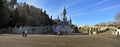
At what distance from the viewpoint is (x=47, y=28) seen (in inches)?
4884

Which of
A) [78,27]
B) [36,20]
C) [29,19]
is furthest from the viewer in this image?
[78,27]

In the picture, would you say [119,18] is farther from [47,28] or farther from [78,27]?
[78,27]

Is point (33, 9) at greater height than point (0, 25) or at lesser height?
greater

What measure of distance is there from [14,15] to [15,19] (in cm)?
152

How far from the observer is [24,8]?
124062mm

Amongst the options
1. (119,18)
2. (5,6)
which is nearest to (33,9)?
(5,6)

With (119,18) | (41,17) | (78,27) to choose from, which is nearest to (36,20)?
(41,17)

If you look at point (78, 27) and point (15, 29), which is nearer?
point (15, 29)

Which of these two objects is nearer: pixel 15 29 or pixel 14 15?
pixel 15 29

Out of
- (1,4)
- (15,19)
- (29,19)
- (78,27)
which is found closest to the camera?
(1,4)

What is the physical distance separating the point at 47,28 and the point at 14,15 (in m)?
19.2

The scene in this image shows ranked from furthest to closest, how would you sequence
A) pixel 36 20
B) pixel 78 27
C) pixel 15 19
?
pixel 78 27, pixel 36 20, pixel 15 19

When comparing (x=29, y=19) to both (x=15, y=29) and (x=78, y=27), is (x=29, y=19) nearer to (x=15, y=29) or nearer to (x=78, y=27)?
(x=15, y=29)

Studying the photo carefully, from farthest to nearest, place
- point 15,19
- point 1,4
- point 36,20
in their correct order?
point 36,20 < point 15,19 < point 1,4
